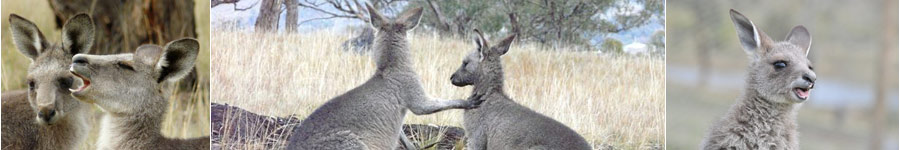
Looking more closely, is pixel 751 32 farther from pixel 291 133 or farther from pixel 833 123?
pixel 291 133

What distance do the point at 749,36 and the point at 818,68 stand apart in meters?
0.49

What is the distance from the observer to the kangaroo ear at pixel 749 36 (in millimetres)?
5484

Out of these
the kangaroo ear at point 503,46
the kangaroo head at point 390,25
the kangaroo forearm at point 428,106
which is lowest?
the kangaroo forearm at point 428,106

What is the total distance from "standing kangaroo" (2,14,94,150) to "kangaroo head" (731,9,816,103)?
309 cm

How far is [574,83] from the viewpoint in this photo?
577 centimetres

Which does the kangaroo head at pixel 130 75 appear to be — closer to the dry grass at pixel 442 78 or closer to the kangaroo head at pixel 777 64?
the dry grass at pixel 442 78

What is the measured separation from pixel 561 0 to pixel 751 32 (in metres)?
0.91

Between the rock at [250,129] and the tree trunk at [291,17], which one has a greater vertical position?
the tree trunk at [291,17]

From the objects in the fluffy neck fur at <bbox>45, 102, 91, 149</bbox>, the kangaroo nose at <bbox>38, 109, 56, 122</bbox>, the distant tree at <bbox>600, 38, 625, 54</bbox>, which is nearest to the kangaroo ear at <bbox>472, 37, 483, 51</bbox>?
the distant tree at <bbox>600, 38, 625, 54</bbox>

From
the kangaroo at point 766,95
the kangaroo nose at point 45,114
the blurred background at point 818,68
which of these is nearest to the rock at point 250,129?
the kangaroo nose at point 45,114

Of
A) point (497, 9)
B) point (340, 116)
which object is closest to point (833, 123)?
point (497, 9)

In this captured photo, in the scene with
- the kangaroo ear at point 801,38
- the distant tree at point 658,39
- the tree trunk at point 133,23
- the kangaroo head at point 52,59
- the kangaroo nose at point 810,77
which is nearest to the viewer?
the kangaroo nose at point 810,77

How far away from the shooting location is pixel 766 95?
5.40 m

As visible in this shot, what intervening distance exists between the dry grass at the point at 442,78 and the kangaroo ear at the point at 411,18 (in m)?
0.09
